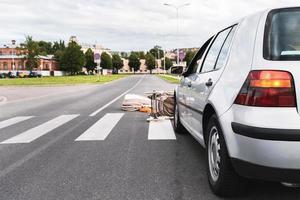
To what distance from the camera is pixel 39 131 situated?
28.8 feet

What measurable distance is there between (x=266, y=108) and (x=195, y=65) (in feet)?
9.73

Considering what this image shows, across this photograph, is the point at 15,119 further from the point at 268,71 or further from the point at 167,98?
the point at 268,71

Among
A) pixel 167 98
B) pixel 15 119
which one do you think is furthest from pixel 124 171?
pixel 15 119

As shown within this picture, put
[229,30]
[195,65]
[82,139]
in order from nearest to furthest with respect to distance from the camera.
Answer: [229,30] < [195,65] < [82,139]

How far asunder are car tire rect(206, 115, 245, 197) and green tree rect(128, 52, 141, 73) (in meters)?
176

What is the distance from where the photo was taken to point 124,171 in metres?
5.20

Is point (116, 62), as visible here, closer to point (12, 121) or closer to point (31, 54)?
point (31, 54)

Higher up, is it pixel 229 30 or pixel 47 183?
pixel 229 30

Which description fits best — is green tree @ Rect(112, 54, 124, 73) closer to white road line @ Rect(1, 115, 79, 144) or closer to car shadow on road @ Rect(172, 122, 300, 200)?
white road line @ Rect(1, 115, 79, 144)

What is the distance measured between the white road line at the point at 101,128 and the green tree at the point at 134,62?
16871 cm

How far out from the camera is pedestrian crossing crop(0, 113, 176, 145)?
25.4ft

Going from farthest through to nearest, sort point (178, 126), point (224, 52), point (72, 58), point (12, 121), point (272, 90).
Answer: point (72, 58)
point (12, 121)
point (178, 126)
point (224, 52)
point (272, 90)

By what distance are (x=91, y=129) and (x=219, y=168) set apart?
17.3 feet

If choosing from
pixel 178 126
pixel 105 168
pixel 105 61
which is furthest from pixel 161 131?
pixel 105 61
